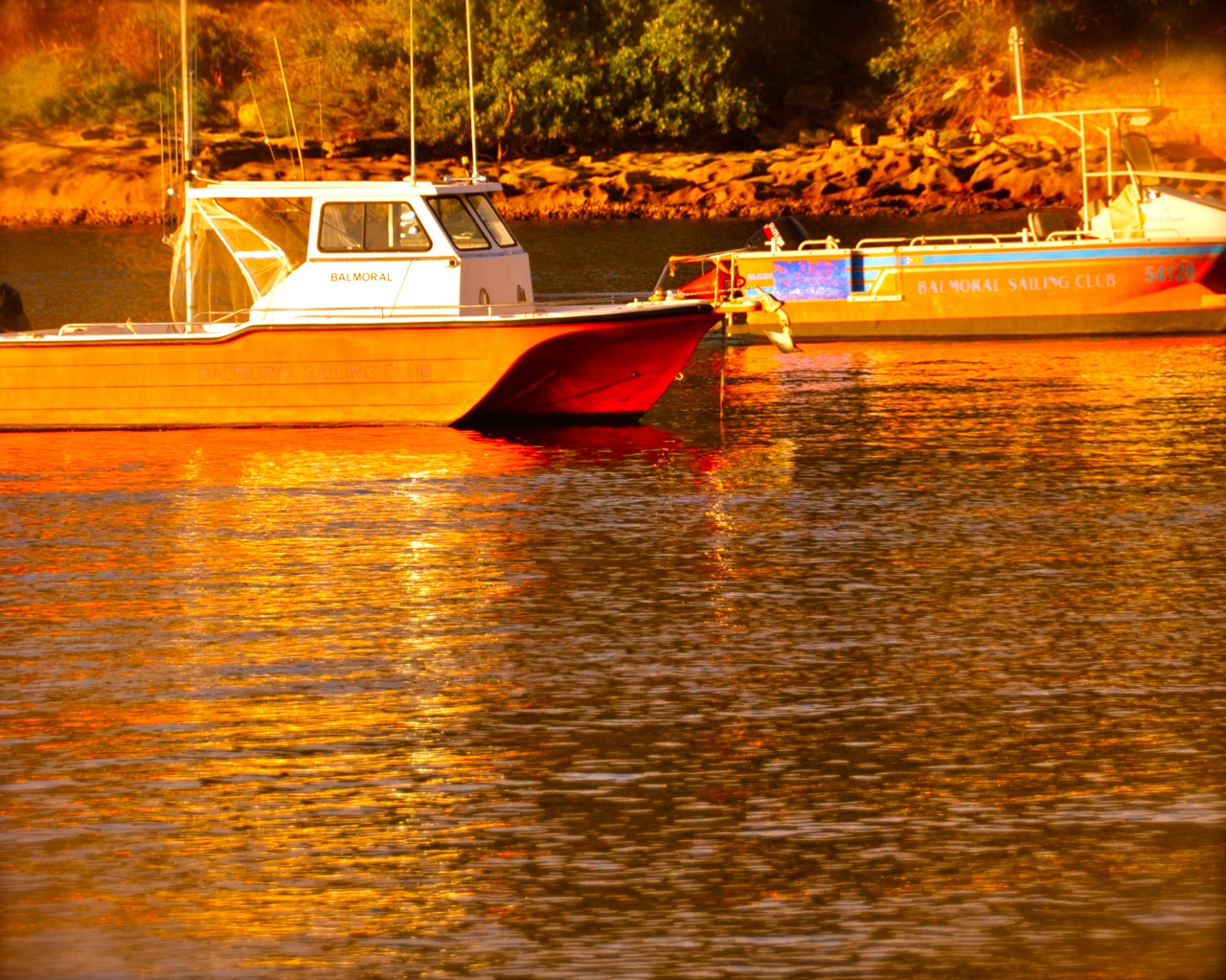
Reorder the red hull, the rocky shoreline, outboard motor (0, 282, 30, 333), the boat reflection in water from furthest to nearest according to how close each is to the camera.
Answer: the rocky shoreline → outboard motor (0, 282, 30, 333) → the red hull → the boat reflection in water

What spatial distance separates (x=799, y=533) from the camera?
57.4 feet

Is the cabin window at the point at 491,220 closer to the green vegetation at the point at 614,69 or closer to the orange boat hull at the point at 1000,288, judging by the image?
the orange boat hull at the point at 1000,288

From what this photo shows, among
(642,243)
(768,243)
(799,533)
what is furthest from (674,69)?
(799,533)

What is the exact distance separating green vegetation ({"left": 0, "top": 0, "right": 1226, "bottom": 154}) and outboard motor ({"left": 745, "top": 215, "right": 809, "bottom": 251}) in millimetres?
41942

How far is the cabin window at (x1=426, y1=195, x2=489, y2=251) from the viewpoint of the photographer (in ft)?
73.6

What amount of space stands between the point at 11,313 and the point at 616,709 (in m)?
14.4

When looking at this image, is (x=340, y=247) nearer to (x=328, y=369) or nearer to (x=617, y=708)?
(x=328, y=369)

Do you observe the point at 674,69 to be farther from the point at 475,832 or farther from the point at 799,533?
the point at 475,832

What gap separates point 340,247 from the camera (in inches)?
883

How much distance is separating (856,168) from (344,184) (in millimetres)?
46920

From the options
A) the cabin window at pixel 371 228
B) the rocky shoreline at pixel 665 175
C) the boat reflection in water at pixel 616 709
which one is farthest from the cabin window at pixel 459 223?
the rocky shoreline at pixel 665 175

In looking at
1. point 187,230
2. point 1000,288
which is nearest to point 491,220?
point 187,230

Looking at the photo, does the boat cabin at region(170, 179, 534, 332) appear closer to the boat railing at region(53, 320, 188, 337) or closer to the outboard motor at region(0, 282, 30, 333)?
the boat railing at region(53, 320, 188, 337)

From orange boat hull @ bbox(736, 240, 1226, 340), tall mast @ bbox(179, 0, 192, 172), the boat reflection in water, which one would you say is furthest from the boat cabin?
orange boat hull @ bbox(736, 240, 1226, 340)
